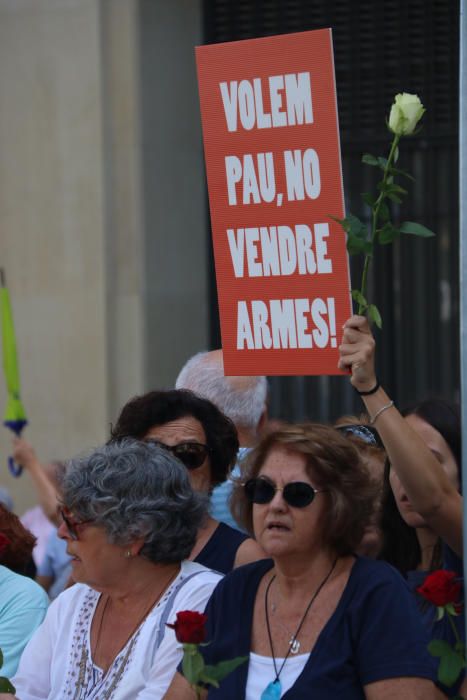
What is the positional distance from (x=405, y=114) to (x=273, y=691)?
1270mm

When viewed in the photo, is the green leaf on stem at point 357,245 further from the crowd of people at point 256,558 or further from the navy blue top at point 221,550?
the navy blue top at point 221,550

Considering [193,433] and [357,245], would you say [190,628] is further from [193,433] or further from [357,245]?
[193,433]

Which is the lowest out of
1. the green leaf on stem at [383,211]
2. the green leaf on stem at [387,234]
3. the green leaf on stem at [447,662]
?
the green leaf on stem at [447,662]

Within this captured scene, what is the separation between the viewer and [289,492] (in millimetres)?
3143

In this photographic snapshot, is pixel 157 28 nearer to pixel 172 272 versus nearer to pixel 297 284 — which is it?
pixel 172 272

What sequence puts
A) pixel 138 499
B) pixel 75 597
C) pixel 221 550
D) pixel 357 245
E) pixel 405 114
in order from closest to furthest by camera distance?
pixel 405 114 < pixel 357 245 < pixel 138 499 < pixel 75 597 < pixel 221 550

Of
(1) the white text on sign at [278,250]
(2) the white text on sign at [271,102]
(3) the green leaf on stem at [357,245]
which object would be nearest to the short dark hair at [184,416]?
(1) the white text on sign at [278,250]

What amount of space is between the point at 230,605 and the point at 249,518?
315 millimetres

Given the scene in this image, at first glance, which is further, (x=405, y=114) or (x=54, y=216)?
(x=54, y=216)

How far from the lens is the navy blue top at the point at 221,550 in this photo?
3852 mm

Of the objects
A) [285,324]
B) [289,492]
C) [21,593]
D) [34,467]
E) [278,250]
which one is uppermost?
[278,250]

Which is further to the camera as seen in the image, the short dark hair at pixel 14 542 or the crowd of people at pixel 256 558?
the short dark hair at pixel 14 542

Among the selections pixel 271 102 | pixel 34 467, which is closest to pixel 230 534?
pixel 271 102

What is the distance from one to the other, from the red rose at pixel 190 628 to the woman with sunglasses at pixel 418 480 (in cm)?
61
